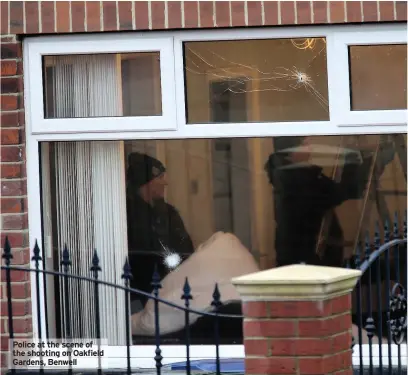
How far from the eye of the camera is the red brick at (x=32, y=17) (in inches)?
241

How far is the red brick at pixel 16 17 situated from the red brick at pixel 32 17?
3cm

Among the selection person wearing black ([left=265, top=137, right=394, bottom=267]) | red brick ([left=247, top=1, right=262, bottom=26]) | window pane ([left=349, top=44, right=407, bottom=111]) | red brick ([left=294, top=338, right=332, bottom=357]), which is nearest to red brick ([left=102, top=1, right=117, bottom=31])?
red brick ([left=247, top=1, right=262, bottom=26])

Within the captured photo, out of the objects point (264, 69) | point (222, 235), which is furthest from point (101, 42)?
point (222, 235)

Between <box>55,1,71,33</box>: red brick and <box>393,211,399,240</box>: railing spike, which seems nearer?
<box>393,211,399,240</box>: railing spike

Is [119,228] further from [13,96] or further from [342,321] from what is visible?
[342,321]

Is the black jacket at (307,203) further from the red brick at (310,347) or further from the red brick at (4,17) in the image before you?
the red brick at (310,347)

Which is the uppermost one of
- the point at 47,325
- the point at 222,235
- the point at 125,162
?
the point at 125,162

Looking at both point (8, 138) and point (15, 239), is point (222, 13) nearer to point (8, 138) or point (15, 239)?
point (8, 138)

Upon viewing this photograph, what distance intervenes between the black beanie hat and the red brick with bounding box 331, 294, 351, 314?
79.9 inches

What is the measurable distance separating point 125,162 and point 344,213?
135 centimetres

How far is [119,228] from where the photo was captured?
20.7 ft

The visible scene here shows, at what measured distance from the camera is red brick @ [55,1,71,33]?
6.11 metres

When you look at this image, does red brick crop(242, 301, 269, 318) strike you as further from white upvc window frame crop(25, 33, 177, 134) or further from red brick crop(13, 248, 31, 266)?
red brick crop(13, 248, 31, 266)

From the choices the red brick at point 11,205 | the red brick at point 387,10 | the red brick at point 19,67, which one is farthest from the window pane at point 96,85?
the red brick at point 387,10
